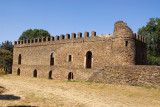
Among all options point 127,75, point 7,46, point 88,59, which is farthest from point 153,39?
point 7,46

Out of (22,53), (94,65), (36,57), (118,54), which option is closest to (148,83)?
(118,54)

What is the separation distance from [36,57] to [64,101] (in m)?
15.9

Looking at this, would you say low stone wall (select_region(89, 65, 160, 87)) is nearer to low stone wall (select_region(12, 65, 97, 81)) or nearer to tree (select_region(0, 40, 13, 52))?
low stone wall (select_region(12, 65, 97, 81))

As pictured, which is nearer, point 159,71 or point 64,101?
point 64,101

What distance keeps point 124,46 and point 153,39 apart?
14.8 meters

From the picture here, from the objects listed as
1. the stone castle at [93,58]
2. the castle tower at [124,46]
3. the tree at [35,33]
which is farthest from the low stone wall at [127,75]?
the tree at [35,33]

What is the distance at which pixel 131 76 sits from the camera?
1320cm

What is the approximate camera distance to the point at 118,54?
50.6 feet

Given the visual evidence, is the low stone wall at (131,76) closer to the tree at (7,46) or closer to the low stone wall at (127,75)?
the low stone wall at (127,75)

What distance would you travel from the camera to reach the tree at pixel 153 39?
2691cm

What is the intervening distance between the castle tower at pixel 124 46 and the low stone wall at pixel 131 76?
166 cm

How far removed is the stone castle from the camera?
43.9 feet

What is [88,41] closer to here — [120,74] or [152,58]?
[120,74]

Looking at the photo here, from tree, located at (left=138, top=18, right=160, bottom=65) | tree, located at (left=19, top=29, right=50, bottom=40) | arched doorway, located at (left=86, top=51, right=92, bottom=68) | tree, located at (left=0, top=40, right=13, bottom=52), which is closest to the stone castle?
arched doorway, located at (left=86, top=51, right=92, bottom=68)
